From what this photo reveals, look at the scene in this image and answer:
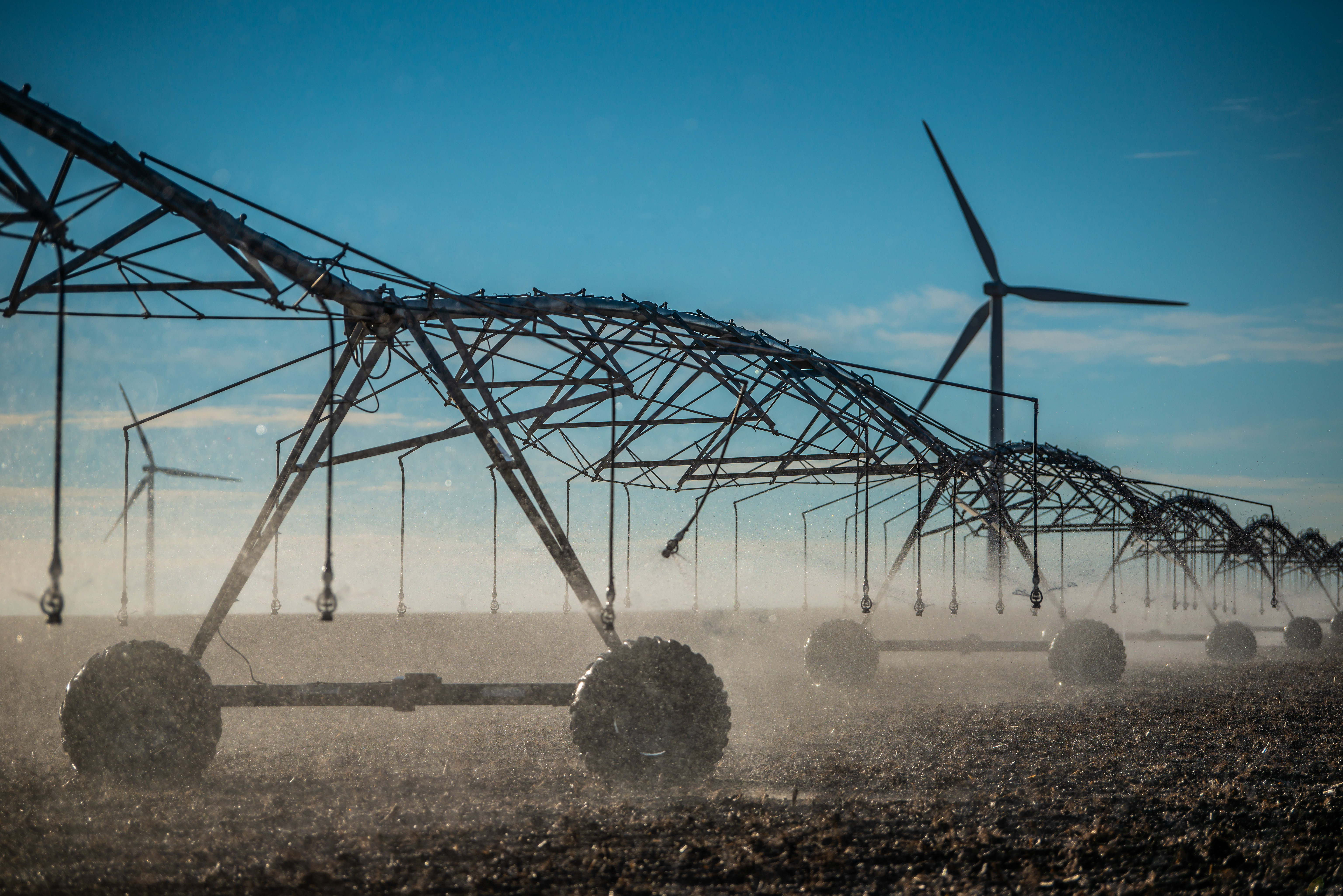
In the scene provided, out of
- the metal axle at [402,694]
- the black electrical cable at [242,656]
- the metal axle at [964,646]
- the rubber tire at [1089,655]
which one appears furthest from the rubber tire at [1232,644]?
the black electrical cable at [242,656]

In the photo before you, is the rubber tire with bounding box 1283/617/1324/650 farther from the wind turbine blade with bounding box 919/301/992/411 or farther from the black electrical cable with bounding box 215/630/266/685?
the black electrical cable with bounding box 215/630/266/685

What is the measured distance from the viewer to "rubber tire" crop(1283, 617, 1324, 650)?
1740 inches

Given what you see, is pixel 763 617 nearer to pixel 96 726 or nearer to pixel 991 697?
pixel 991 697

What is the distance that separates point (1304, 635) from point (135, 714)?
45582mm

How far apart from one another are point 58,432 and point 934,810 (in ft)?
31.2

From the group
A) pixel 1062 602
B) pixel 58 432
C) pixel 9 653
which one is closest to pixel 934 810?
pixel 58 432

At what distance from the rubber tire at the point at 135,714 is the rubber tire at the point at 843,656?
646 inches

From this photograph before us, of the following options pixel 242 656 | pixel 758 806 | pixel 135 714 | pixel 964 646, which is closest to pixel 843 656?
pixel 964 646

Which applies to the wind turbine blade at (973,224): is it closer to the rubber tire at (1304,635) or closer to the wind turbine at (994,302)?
the wind turbine at (994,302)

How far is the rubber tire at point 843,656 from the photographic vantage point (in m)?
26.5

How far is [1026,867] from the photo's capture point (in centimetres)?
955

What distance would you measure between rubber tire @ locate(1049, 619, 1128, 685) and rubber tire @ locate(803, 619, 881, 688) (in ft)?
17.0

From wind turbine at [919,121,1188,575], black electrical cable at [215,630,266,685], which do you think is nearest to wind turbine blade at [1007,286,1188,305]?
wind turbine at [919,121,1188,575]

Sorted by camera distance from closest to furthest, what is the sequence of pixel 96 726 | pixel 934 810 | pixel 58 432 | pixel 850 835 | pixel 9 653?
pixel 58 432 < pixel 850 835 < pixel 934 810 < pixel 96 726 < pixel 9 653
